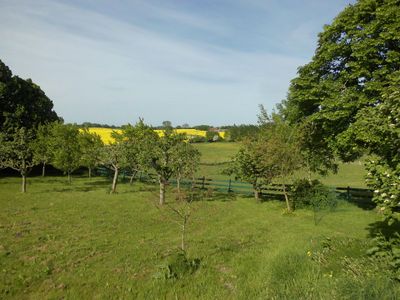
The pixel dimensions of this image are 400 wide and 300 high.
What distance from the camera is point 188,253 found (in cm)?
1229

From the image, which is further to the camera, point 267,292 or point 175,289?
point 175,289

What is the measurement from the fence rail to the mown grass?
106 inches

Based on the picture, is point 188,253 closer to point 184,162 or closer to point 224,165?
point 184,162

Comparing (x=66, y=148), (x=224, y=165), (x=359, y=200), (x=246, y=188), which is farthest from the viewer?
(x=224, y=165)

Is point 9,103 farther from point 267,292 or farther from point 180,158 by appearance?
point 267,292

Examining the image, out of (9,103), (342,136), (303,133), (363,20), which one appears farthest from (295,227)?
(9,103)

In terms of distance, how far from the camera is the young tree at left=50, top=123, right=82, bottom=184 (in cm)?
3076

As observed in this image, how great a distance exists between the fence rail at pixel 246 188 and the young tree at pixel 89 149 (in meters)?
5.34

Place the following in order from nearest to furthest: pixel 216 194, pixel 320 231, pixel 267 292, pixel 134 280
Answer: pixel 267 292 → pixel 134 280 → pixel 320 231 → pixel 216 194

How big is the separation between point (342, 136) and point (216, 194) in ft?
46.7

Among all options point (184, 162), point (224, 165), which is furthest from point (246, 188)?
point (184, 162)

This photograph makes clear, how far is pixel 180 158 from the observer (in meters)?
23.4

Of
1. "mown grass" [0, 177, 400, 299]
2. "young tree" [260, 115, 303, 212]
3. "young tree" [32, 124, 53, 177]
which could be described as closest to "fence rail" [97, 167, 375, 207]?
"mown grass" [0, 177, 400, 299]

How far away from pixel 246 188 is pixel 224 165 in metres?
4.50
